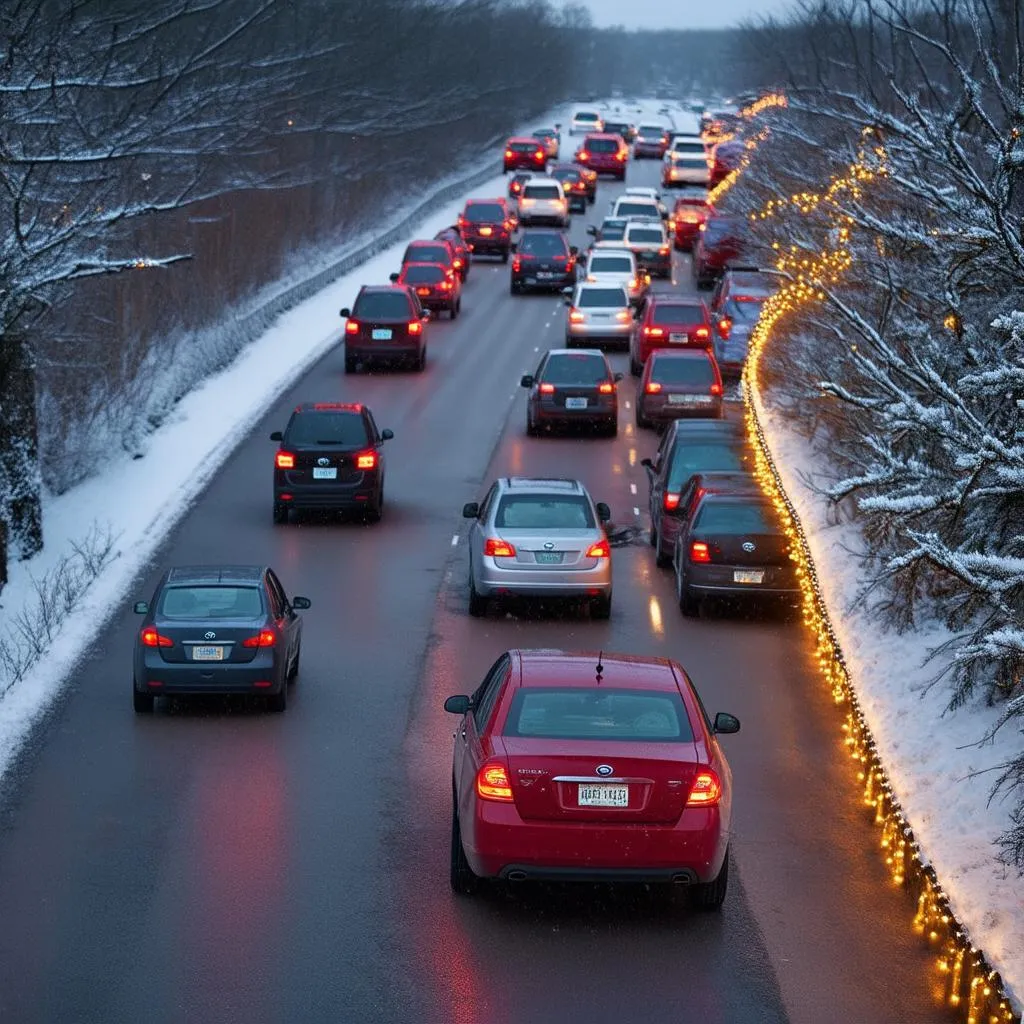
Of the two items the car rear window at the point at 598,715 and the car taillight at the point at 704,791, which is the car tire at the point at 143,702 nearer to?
the car rear window at the point at 598,715

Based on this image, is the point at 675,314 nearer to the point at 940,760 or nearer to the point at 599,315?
the point at 599,315

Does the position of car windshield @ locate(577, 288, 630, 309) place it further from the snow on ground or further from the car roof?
the car roof

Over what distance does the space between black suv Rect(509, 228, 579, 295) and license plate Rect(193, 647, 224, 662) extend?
38954 mm

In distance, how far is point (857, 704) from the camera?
16938mm

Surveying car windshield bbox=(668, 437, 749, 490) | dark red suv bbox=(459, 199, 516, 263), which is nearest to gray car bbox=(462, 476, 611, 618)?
car windshield bbox=(668, 437, 749, 490)

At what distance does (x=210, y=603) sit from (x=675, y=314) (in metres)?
→ 24.7

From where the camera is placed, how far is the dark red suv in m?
64.6

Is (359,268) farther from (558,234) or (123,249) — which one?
(123,249)

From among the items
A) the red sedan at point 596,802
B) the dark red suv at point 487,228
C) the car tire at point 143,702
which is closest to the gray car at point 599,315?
the dark red suv at point 487,228

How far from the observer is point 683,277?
2404 inches

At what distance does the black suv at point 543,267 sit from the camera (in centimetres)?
5612

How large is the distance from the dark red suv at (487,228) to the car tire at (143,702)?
4703 cm

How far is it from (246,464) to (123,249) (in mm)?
12741

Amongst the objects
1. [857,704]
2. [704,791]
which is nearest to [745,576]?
[857,704]
